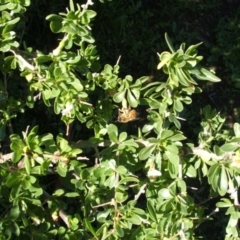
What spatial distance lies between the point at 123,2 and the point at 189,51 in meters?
1.22

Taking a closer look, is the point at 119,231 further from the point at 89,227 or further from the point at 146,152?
the point at 146,152

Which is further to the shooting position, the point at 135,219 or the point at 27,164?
the point at 135,219

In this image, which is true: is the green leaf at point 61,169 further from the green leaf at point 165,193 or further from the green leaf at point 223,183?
the green leaf at point 223,183

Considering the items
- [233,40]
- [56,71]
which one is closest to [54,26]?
[56,71]

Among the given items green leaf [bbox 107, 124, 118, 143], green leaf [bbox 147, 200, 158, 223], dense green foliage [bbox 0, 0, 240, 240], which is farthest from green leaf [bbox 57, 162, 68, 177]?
green leaf [bbox 147, 200, 158, 223]

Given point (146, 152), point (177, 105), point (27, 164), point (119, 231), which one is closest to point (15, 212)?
point (27, 164)

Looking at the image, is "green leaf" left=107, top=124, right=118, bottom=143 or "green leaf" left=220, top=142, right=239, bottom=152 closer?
"green leaf" left=220, top=142, right=239, bottom=152

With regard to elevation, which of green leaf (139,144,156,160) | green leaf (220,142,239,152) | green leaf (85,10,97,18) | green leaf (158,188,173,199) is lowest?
green leaf (158,188,173,199)

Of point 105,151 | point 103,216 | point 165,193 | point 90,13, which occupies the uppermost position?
point 90,13

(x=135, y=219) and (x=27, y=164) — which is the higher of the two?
(x=27, y=164)

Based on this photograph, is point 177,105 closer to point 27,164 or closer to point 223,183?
point 223,183

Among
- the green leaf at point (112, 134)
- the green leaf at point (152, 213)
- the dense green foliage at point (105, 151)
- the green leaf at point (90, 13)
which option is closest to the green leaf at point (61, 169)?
the dense green foliage at point (105, 151)

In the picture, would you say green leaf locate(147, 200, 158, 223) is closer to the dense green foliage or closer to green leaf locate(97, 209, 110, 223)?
the dense green foliage

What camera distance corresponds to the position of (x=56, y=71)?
1.63 m
